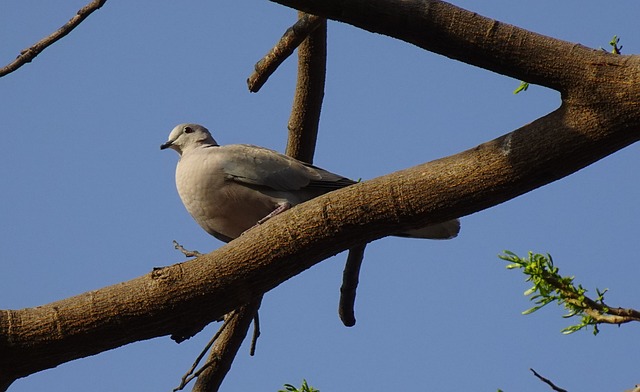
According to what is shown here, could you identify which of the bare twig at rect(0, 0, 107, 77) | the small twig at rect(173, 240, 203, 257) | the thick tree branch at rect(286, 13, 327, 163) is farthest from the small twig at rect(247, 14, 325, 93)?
the bare twig at rect(0, 0, 107, 77)

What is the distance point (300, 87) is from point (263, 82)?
36 cm

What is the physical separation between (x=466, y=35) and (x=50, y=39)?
1340 mm

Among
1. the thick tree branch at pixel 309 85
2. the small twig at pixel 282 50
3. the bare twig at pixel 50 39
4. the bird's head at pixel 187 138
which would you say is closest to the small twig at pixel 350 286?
the thick tree branch at pixel 309 85

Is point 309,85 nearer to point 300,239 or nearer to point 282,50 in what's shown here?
point 282,50

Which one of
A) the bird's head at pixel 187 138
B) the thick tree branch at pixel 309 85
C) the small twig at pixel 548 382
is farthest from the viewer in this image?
the bird's head at pixel 187 138

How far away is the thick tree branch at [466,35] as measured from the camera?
9.26ft

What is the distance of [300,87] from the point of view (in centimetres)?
505

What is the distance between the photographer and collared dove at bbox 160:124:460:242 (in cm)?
483

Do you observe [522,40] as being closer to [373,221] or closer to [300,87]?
[373,221]

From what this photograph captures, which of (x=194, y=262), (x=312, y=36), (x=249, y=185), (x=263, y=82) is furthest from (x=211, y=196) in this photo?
(x=194, y=262)

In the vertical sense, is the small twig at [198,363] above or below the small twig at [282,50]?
below

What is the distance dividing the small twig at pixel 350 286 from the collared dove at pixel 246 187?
0.40 metres

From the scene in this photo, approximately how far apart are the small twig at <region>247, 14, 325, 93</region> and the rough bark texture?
1572 millimetres

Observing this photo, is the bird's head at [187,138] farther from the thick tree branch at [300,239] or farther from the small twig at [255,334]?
the thick tree branch at [300,239]
